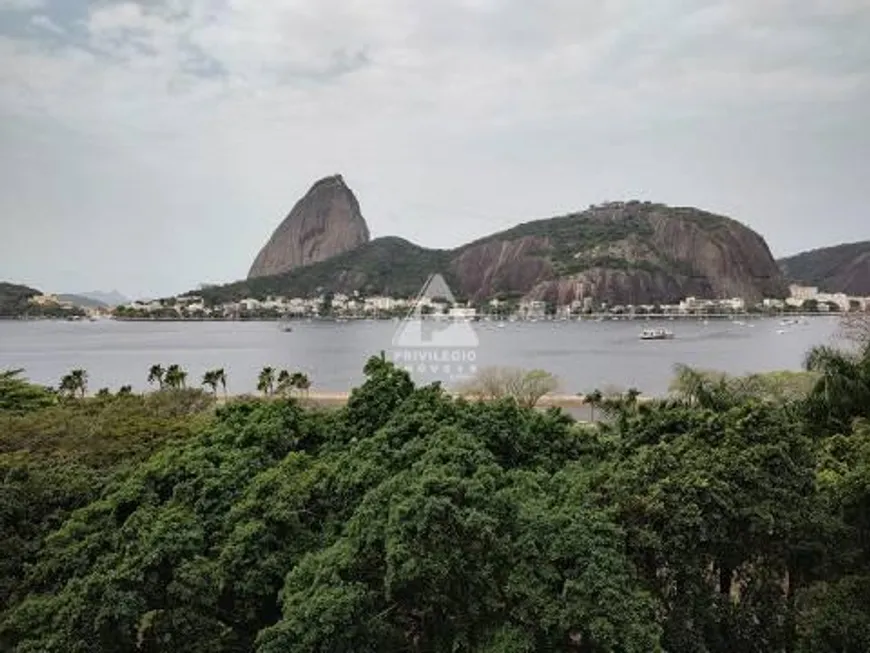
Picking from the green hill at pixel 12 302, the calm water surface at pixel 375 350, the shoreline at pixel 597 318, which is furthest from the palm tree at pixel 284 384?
the green hill at pixel 12 302

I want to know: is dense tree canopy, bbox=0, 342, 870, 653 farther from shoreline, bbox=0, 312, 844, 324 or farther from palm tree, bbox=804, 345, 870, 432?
shoreline, bbox=0, 312, 844, 324

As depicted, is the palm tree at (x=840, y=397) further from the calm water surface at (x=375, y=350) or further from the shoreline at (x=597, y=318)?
the shoreline at (x=597, y=318)

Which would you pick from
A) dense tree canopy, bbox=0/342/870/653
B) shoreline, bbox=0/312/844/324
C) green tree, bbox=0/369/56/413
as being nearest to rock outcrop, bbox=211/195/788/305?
shoreline, bbox=0/312/844/324

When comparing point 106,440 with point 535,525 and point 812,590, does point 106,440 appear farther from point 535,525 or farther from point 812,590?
point 812,590

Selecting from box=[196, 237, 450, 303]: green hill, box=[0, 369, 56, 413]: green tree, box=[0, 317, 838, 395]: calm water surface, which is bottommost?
box=[0, 317, 838, 395]: calm water surface

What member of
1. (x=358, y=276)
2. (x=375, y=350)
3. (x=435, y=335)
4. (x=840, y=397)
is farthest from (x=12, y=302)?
(x=840, y=397)

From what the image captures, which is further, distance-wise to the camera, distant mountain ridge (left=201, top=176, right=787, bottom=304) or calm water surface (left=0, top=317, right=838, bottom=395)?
distant mountain ridge (left=201, top=176, right=787, bottom=304)
